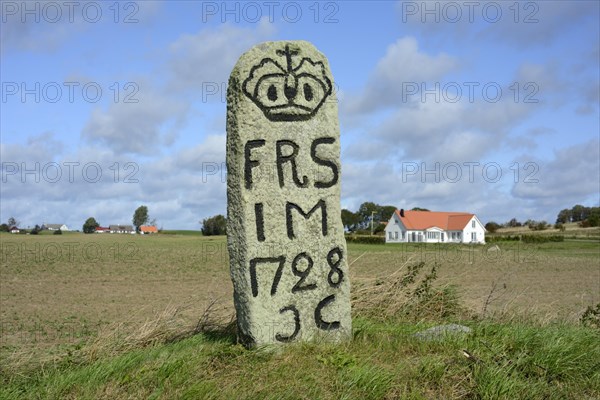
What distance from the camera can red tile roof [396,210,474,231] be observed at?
72.2 meters

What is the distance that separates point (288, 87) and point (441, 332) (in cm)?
335

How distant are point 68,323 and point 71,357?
668 cm

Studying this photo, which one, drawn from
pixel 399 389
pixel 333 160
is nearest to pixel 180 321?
pixel 333 160

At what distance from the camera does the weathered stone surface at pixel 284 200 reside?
6602 millimetres

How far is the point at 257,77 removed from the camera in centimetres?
687

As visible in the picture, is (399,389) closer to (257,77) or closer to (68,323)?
(257,77)

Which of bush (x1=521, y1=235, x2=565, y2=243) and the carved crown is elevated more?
the carved crown

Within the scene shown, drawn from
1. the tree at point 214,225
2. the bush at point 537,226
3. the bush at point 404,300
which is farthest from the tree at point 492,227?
the bush at point 404,300

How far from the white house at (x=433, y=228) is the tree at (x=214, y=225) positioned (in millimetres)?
20248

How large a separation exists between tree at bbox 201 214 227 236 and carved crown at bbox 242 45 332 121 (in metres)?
64.8

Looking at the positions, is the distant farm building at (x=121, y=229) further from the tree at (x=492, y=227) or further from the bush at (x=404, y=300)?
the bush at (x=404, y=300)

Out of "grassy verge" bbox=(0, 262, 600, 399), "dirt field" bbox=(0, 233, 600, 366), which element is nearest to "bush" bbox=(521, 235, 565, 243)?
"dirt field" bbox=(0, 233, 600, 366)

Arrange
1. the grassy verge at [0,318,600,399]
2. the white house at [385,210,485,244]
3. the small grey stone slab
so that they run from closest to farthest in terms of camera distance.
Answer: the grassy verge at [0,318,600,399], the small grey stone slab, the white house at [385,210,485,244]

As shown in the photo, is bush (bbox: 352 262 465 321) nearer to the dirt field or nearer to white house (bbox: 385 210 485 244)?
the dirt field
